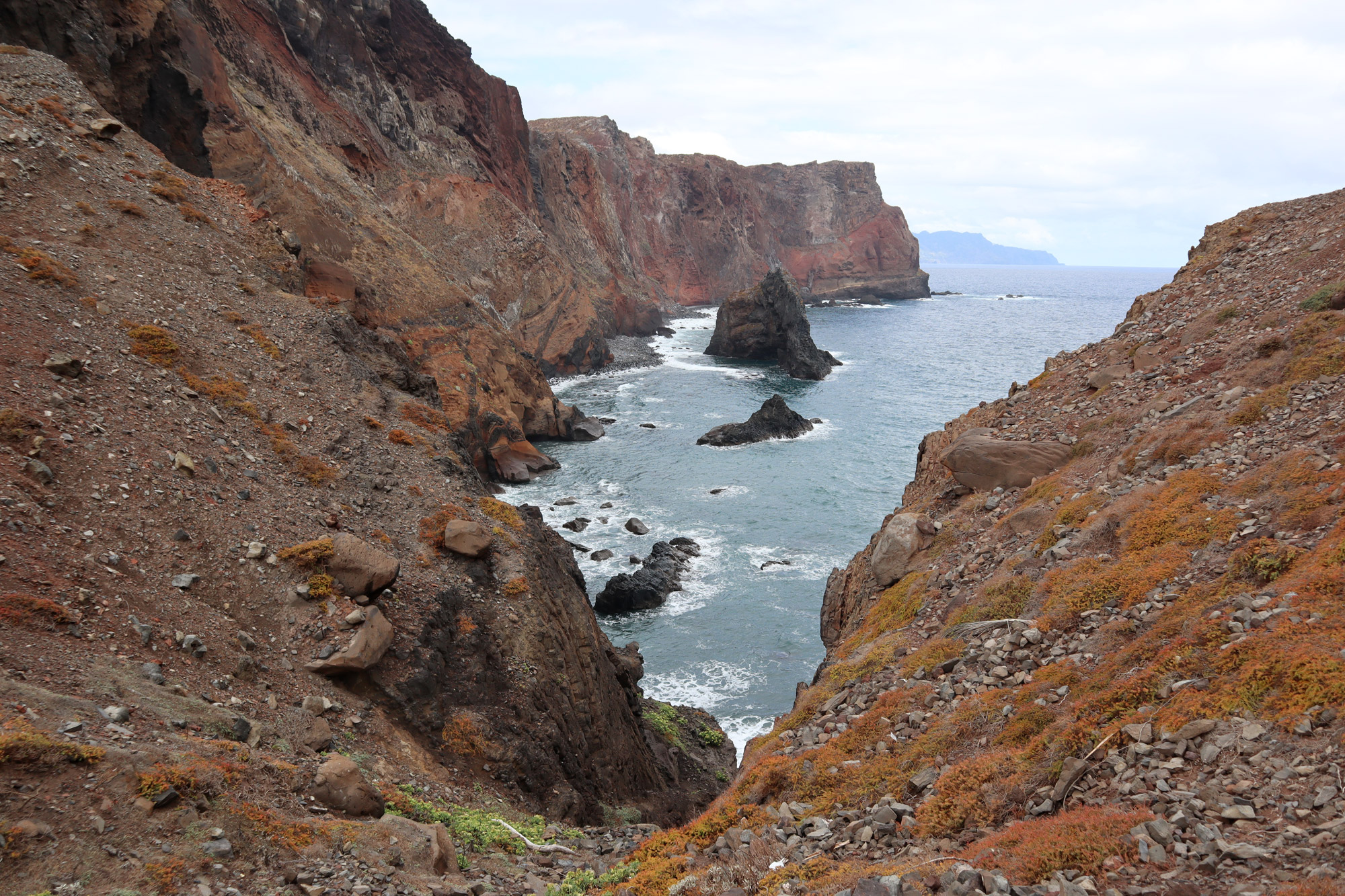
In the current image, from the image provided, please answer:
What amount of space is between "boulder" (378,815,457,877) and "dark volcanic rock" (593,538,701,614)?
26353mm

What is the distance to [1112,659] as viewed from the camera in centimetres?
1004

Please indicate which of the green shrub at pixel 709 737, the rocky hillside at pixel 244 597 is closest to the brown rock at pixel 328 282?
the rocky hillside at pixel 244 597

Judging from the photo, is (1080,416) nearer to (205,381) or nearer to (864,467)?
(205,381)

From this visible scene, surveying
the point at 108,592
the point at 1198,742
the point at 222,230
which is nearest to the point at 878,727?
the point at 1198,742

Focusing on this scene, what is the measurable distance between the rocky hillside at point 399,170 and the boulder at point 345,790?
19.9 meters

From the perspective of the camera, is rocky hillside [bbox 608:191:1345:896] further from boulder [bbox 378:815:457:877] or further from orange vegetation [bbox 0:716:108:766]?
orange vegetation [bbox 0:716:108:766]

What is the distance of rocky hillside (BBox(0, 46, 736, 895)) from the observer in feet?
30.5

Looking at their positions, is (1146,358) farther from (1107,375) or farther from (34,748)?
(34,748)

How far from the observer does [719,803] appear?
12.9 metres

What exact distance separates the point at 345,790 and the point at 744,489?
43.5 meters

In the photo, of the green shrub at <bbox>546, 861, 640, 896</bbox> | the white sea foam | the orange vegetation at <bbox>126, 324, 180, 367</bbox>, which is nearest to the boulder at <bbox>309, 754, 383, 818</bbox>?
the green shrub at <bbox>546, 861, 640, 896</bbox>

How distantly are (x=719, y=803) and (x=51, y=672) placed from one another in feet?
33.7

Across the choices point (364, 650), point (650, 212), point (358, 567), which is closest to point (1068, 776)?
point (364, 650)

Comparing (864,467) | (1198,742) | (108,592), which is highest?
(1198,742)
